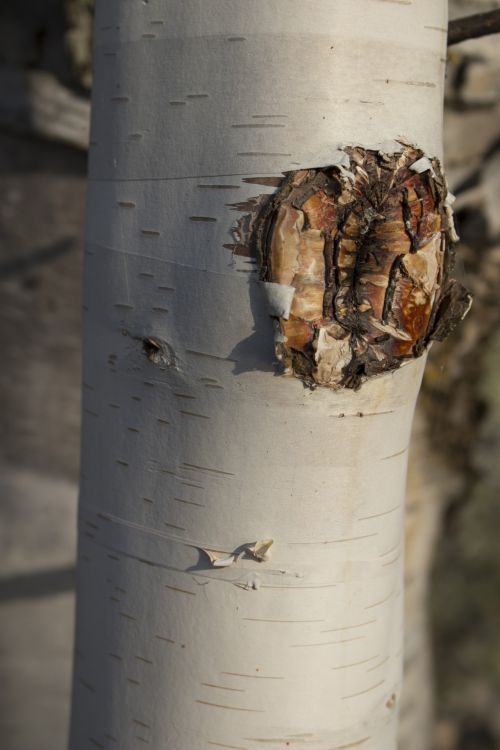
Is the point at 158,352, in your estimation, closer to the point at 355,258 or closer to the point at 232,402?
the point at 232,402

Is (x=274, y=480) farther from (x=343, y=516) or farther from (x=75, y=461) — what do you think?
(x=75, y=461)

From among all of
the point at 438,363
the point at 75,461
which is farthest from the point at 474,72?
the point at 75,461

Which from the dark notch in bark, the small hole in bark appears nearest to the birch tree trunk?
the small hole in bark

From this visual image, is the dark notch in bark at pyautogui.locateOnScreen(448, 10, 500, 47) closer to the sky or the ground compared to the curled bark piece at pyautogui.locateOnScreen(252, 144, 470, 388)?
closer to the sky

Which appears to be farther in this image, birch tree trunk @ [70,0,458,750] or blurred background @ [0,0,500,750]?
blurred background @ [0,0,500,750]

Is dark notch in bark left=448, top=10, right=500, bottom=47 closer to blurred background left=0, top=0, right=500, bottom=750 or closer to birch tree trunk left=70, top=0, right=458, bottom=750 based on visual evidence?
birch tree trunk left=70, top=0, right=458, bottom=750

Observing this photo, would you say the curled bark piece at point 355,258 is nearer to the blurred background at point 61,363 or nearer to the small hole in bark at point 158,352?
the small hole in bark at point 158,352

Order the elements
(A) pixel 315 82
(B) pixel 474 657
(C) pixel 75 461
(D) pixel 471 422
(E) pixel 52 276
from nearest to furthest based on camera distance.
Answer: (A) pixel 315 82, (E) pixel 52 276, (C) pixel 75 461, (D) pixel 471 422, (B) pixel 474 657
